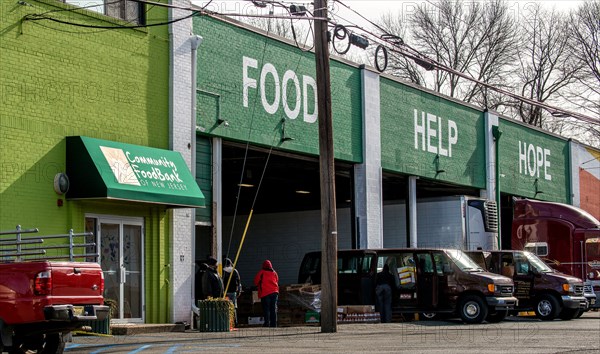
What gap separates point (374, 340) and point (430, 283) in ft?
25.1

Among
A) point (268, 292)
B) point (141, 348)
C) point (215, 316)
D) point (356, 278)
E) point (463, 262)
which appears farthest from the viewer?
point (356, 278)

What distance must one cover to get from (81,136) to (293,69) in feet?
30.0

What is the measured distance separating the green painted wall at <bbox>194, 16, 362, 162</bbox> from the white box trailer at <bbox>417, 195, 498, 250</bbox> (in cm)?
375

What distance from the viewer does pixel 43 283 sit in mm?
14875

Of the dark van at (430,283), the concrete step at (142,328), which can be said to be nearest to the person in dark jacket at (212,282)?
the concrete step at (142,328)

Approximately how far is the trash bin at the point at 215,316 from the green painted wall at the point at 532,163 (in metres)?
21.1

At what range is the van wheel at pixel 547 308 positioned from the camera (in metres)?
29.9

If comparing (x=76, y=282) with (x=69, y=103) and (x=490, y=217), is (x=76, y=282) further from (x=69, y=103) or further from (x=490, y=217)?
(x=490, y=217)

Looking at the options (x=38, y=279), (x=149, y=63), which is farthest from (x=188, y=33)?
(x=38, y=279)

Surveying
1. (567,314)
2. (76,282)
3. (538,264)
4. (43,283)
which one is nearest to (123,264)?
(76,282)

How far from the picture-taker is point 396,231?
36531 millimetres

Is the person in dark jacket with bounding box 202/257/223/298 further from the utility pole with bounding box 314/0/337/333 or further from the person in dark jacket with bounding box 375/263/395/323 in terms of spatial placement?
the person in dark jacket with bounding box 375/263/395/323

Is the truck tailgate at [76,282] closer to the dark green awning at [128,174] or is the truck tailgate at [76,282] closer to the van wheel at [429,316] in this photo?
the dark green awning at [128,174]

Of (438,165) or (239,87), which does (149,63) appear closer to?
(239,87)
